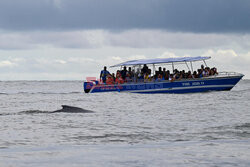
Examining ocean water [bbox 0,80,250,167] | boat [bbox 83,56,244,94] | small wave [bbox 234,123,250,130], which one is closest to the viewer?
ocean water [bbox 0,80,250,167]

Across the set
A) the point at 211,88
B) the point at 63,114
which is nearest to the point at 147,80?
the point at 211,88

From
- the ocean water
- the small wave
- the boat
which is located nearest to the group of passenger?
the boat

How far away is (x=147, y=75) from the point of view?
38500 mm

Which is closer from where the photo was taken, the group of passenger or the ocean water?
the ocean water

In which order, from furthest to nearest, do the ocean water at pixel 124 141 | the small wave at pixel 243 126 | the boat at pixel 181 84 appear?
the boat at pixel 181 84, the small wave at pixel 243 126, the ocean water at pixel 124 141

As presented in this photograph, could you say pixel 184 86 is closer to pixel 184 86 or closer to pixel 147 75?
pixel 184 86

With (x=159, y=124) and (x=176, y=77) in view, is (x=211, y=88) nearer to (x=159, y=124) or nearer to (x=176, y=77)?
(x=176, y=77)

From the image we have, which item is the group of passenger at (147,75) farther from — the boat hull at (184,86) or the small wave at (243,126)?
the small wave at (243,126)

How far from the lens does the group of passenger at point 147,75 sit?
38.2m

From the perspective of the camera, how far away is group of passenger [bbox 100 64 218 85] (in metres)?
38.2

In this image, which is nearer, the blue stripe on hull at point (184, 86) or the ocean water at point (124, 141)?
the ocean water at point (124, 141)

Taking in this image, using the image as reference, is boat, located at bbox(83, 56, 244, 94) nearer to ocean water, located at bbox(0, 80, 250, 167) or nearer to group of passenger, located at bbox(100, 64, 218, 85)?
group of passenger, located at bbox(100, 64, 218, 85)

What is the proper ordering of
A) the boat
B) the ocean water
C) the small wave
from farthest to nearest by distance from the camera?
the boat → the small wave → the ocean water

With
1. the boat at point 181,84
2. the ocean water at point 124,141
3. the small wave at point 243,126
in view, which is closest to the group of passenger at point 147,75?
the boat at point 181,84
